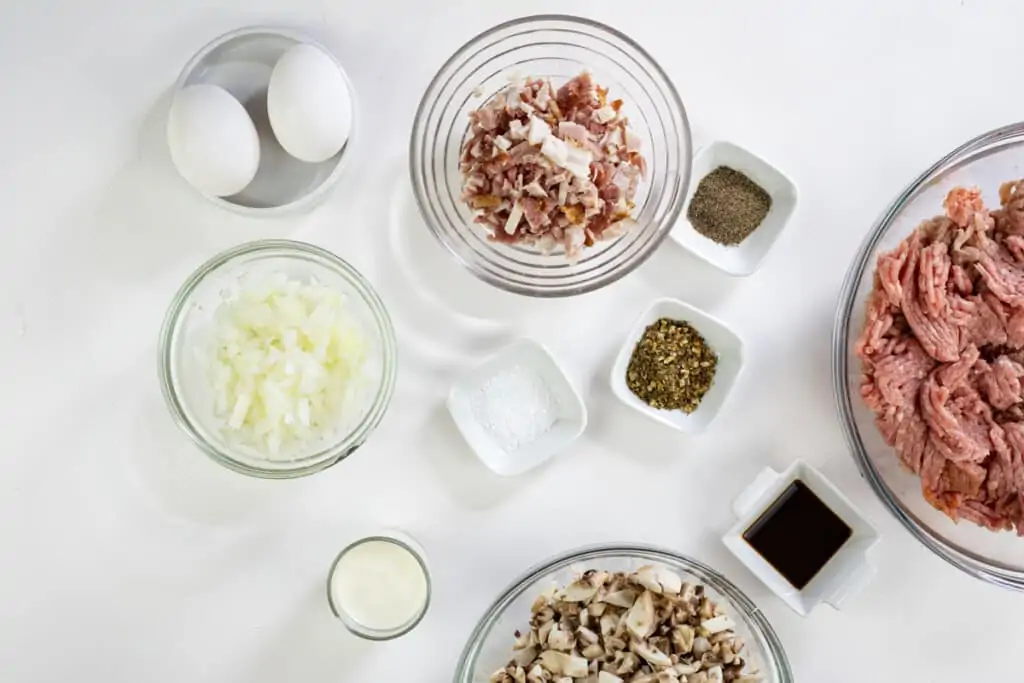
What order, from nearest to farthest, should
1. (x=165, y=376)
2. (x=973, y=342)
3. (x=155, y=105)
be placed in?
(x=973, y=342) < (x=165, y=376) < (x=155, y=105)

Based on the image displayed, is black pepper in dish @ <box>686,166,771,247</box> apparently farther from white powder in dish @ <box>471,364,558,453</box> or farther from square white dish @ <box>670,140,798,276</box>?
white powder in dish @ <box>471,364,558,453</box>

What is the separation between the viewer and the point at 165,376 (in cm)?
172

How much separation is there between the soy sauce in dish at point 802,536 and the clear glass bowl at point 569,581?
0.47 ft

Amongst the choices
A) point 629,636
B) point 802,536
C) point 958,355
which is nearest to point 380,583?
point 629,636

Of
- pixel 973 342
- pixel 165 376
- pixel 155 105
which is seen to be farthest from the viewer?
pixel 155 105

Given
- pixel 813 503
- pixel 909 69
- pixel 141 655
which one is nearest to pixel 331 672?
pixel 141 655

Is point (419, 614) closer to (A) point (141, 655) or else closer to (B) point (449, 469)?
(B) point (449, 469)

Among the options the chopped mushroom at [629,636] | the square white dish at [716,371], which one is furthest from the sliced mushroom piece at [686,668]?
the square white dish at [716,371]

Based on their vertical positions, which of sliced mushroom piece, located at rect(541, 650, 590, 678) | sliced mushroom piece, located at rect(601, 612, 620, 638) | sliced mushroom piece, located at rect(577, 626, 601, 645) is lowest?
sliced mushroom piece, located at rect(541, 650, 590, 678)

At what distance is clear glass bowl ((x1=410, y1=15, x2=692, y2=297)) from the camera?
1.74 metres

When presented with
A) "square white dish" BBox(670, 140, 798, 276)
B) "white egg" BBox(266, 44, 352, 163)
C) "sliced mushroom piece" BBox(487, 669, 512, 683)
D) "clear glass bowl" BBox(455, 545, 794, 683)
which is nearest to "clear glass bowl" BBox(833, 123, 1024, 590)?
"square white dish" BBox(670, 140, 798, 276)

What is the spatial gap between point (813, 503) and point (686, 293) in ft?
1.70

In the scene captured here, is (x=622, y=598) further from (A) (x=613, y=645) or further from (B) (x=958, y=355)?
(B) (x=958, y=355)

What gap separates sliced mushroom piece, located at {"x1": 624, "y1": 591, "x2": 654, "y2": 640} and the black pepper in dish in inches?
29.5
